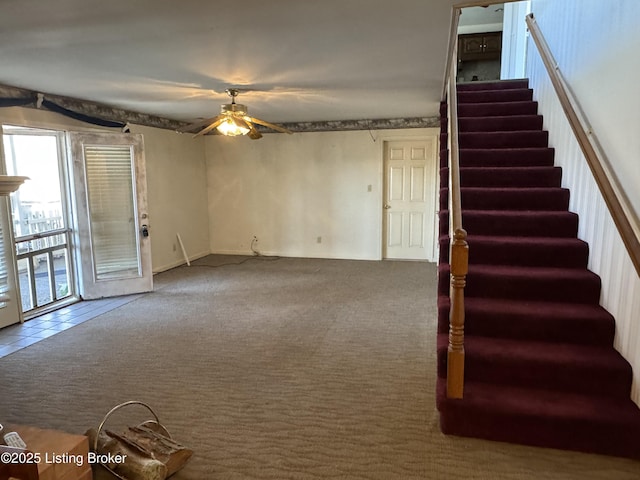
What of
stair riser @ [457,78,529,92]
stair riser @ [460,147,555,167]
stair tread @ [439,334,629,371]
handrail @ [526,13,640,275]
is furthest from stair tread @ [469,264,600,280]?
stair riser @ [457,78,529,92]

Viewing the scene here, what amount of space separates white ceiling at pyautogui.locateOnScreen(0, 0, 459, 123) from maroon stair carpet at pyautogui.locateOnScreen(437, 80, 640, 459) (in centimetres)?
130

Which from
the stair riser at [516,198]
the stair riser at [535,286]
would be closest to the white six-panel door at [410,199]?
the stair riser at [516,198]

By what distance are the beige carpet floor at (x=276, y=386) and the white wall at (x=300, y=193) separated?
2.27 meters

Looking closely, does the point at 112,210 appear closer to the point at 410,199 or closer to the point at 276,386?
the point at 276,386

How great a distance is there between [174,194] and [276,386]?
191 inches

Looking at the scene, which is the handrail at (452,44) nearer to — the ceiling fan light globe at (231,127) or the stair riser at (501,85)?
the stair riser at (501,85)

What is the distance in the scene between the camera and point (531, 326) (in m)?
2.73

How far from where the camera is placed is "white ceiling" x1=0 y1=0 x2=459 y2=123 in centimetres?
241

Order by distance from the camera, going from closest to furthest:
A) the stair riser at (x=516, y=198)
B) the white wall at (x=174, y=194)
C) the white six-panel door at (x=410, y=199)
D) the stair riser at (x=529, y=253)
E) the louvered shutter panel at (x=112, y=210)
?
the stair riser at (x=529, y=253) < the stair riser at (x=516, y=198) < the louvered shutter panel at (x=112, y=210) < the white wall at (x=174, y=194) < the white six-panel door at (x=410, y=199)

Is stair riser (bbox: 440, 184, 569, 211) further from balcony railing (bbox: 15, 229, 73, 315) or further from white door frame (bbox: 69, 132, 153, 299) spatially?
balcony railing (bbox: 15, 229, 73, 315)

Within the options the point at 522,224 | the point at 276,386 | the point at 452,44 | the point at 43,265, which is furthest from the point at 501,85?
the point at 43,265

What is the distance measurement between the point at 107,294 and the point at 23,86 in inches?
96.8

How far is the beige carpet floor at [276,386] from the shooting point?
7.35 feet

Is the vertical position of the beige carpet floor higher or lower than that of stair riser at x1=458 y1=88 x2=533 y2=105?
lower
